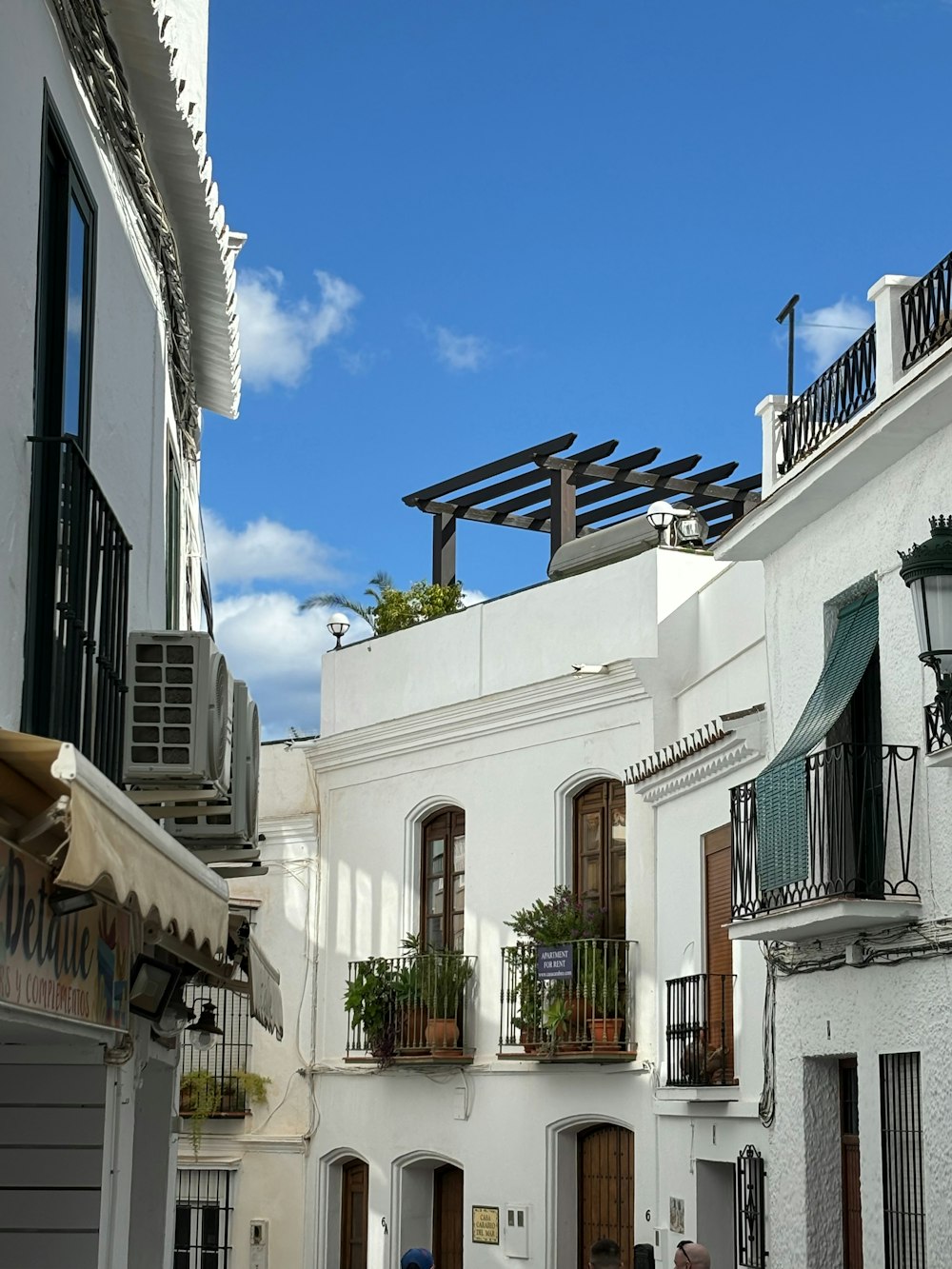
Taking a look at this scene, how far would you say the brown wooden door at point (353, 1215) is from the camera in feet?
71.3

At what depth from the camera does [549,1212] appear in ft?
62.1

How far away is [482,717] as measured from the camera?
2145cm

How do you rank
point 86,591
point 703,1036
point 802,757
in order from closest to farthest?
1. point 86,591
2. point 802,757
3. point 703,1036

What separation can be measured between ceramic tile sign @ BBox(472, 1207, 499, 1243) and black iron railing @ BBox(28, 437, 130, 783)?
45.5 ft

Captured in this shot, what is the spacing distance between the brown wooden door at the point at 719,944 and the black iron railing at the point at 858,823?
147 inches

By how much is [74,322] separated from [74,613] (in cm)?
152

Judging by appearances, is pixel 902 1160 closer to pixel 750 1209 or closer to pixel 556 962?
pixel 750 1209

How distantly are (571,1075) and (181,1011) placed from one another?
988 cm

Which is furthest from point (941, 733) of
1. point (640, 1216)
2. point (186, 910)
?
point (640, 1216)

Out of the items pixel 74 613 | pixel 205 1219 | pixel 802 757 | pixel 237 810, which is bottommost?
pixel 205 1219

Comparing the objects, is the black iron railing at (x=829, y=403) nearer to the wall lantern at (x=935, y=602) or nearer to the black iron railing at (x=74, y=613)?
the wall lantern at (x=935, y=602)

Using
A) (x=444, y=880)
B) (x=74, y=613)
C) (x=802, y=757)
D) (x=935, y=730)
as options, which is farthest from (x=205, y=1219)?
(x=74, y=613)

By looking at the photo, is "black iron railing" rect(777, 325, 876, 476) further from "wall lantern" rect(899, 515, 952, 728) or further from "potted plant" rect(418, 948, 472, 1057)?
"potted plant" rect(418, 948, 472, 1057)

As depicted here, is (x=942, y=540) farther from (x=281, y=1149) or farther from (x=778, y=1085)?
(x=281, y=1149)
